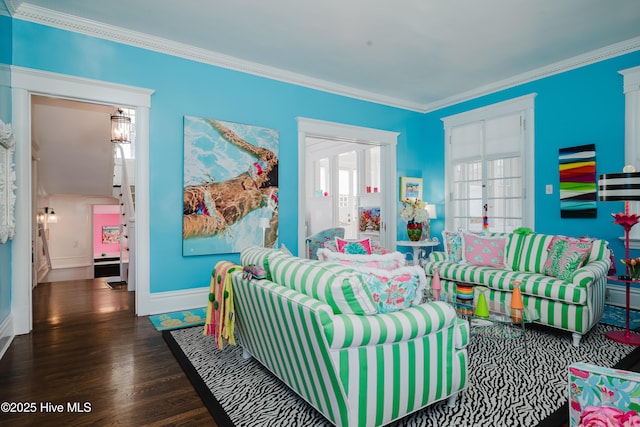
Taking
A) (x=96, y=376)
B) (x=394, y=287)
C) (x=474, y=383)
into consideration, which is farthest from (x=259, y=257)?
(x=474, y=383)

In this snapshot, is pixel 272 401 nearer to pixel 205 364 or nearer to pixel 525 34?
pixel 205 364

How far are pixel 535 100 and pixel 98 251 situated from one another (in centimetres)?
1078

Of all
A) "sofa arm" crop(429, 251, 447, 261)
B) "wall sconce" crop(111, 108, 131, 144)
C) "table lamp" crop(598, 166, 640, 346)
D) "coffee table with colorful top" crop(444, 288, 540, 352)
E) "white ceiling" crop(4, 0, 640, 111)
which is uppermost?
"white ceiling" crop(4, 0, 640, 111)

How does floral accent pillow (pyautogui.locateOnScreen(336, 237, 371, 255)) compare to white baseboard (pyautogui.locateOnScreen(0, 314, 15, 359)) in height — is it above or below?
above

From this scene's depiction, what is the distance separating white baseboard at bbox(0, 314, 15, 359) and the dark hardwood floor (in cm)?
5

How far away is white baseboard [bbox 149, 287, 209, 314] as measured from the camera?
401 centimetres

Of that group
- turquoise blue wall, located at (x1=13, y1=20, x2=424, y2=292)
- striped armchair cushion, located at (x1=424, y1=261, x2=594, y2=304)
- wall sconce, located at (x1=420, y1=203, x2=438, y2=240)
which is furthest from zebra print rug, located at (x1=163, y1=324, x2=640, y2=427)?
wall sconce, located at (x1=420, y1=203, x2=438, y2=240)

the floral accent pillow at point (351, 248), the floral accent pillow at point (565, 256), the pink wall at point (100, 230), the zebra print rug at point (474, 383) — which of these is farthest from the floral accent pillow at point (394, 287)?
the pink wall at point (100, 230)

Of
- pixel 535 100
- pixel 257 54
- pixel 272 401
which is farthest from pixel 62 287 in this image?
pixel 535 100

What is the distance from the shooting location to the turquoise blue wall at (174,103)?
3529mm

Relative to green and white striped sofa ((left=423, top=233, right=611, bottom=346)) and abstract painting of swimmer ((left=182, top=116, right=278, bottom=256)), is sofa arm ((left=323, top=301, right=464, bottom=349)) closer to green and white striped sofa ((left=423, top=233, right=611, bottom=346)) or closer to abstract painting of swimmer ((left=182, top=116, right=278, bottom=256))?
green and white striped sofa ((left=423, top=233, right=611, bottom=346))

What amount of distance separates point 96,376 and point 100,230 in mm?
8920

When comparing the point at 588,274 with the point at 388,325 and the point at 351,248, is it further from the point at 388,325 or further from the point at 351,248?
the point at 388,325

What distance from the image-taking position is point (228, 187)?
4.40m
